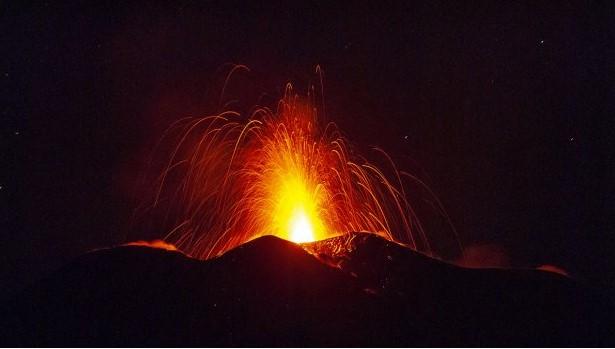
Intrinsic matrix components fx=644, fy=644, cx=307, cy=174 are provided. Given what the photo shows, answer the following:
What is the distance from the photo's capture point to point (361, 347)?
1315 centimetres

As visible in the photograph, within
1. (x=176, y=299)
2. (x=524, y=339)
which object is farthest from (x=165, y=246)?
(x=524, y=339)

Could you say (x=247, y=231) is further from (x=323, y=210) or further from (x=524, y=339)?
(x=524, y=339)

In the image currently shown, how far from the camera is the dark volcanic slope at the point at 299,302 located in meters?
13.7

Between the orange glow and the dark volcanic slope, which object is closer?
the dark volcanic slope

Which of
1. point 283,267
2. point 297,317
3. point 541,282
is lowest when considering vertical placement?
point 297,317

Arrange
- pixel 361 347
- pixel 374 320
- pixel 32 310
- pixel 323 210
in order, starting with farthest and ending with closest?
pixel 323 210, pixel 32 310, pixel 374 320, pixel 361 347

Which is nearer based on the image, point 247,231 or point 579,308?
point 579,308

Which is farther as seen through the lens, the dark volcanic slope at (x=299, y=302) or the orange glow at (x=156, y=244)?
the orange glow at (x=156, y=244)

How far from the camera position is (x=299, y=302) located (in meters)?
14.3

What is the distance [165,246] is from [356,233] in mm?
5084

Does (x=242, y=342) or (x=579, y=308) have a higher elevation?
(x=579, y=308)

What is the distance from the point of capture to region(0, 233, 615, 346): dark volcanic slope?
13.7 m

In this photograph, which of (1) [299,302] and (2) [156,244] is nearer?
(1) [299,302]

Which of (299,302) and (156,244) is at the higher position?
(156,244)
